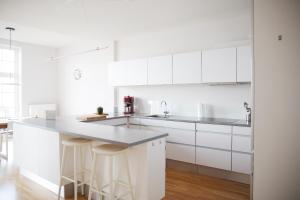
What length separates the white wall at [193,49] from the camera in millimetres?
3678

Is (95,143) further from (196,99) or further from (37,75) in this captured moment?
(37,75)

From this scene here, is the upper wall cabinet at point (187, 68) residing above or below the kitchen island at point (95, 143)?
above

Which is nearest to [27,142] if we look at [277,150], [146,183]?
[146,183]

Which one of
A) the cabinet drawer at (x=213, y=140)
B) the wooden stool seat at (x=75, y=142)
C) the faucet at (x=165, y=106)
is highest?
the faucet at (x=165, y=106)

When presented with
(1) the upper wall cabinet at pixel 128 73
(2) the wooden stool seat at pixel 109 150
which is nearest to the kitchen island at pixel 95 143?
(2) the wooden stool seat at pixel 109 150

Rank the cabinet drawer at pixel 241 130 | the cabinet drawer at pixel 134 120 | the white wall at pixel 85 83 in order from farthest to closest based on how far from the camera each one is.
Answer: the white wall at pixel 85 83 < the cabinet drawer at pixel 134 120 < the cabinet drawer at pixel 241 130

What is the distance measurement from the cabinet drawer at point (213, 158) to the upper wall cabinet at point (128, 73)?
189cm

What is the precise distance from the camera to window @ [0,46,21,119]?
5855 mm

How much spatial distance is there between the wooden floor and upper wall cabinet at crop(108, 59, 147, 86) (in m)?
2.12

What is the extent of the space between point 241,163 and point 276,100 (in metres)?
1.56

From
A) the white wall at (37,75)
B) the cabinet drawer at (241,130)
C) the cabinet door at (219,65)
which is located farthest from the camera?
the white wall at (37,75)

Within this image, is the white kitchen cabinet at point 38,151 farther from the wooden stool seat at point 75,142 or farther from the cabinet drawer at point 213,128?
the cabinet drawer at point 213,128

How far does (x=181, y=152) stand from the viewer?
374 centimetres

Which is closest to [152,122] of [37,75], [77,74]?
[77,74]
